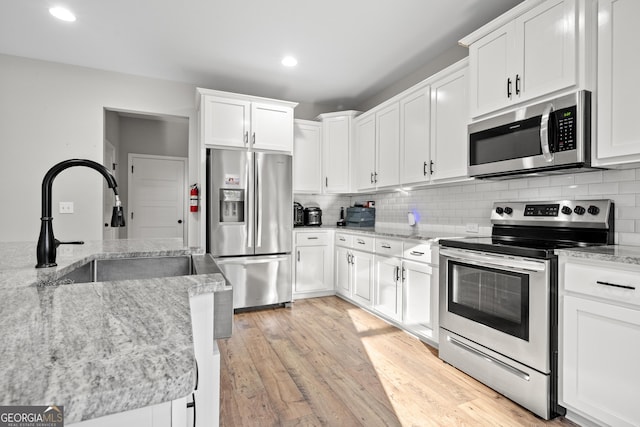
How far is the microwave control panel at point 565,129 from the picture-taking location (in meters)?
1.86

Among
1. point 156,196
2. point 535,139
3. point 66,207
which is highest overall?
point 535,139

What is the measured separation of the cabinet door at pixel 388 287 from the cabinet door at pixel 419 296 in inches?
3.9

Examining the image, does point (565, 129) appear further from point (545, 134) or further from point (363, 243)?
point (363, 243)

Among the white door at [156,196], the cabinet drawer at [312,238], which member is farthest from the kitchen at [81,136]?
the white door at [156,196]

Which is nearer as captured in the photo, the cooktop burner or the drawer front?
the cooktop burner

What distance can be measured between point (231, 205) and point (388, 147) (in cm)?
184

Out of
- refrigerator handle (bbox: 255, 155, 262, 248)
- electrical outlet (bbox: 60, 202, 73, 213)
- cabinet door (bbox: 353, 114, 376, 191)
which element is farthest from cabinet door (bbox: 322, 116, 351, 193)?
electrical outlet (bbox: 60, 202, 73, 213)

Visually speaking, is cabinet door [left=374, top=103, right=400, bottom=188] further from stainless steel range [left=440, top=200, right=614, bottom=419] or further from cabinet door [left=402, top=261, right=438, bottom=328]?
stainless steel range [left=440, top=200, right=614, bottom=419]

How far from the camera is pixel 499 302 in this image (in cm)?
202

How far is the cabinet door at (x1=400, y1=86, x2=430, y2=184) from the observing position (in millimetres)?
3061

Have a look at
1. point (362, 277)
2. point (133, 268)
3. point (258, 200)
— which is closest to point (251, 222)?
point (258, 200)

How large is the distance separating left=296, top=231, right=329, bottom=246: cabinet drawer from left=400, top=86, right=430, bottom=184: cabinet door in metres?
1.28

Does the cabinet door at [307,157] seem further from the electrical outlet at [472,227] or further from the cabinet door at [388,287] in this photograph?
the electrical outlet at [472,227]

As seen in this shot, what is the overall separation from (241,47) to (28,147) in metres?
2.48
